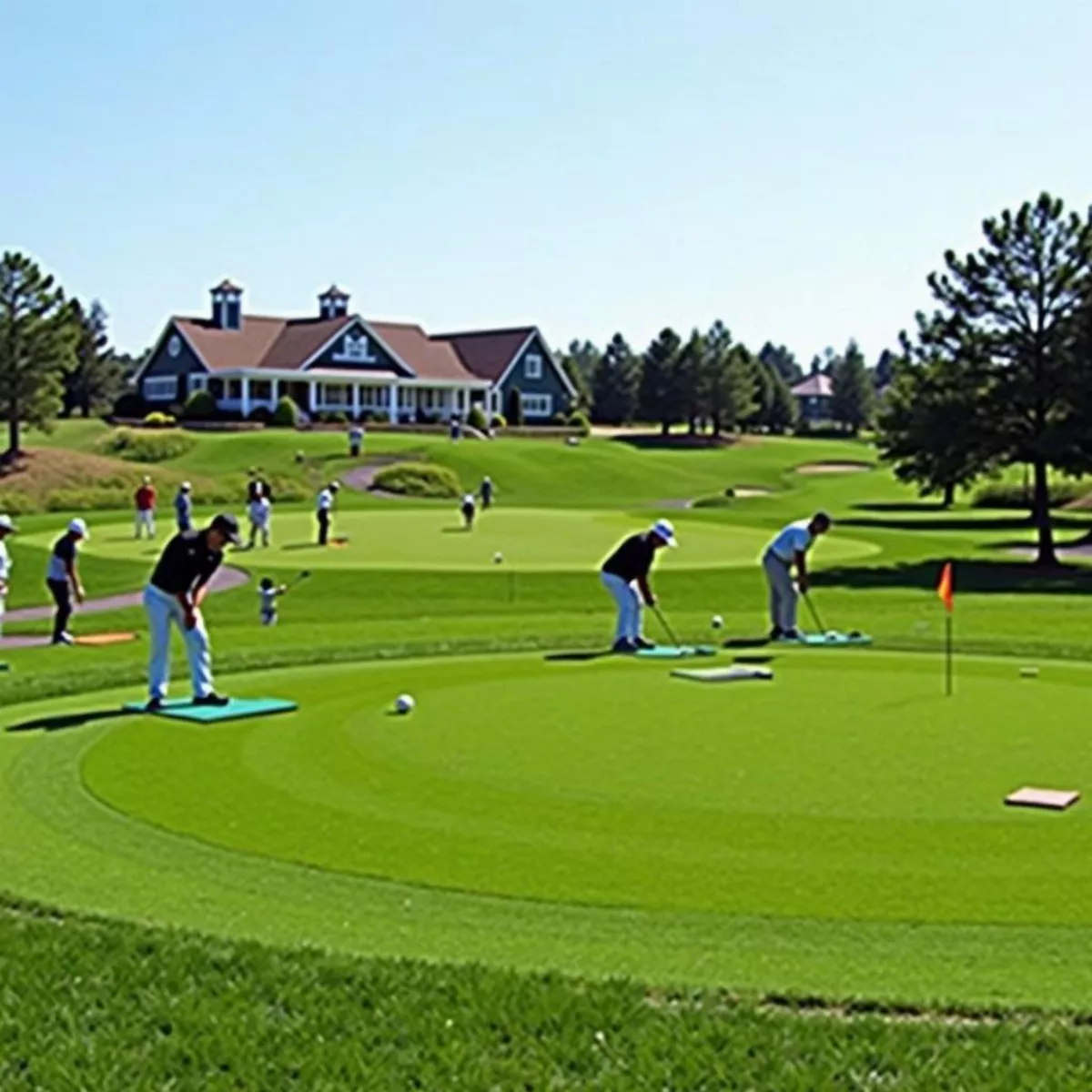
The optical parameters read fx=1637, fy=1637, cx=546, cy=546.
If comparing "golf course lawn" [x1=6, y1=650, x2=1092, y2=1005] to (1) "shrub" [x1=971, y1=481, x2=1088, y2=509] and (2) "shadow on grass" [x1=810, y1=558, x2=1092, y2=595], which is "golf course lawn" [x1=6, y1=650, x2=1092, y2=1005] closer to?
(2) "shadow on grass" [x1=810, y1=558, x2=1092, y2=595]

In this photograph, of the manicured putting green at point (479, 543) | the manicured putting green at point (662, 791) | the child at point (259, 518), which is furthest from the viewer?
the child at point (259, 518)

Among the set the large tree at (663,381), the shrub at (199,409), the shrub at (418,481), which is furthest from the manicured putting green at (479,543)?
the large tree at (663,381)

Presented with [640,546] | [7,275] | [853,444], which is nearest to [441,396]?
[853,444]

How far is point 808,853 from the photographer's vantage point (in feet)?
35.4

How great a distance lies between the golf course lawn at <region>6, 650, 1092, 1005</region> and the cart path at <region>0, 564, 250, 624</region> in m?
17.2

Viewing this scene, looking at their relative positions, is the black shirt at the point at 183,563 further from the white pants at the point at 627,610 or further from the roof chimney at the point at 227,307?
the roof chimney at the point at 227,307

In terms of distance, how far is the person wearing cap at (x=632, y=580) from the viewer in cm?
2261

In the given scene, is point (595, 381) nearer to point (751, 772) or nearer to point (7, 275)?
point (7, 275)

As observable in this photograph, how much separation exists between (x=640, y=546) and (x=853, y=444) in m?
116

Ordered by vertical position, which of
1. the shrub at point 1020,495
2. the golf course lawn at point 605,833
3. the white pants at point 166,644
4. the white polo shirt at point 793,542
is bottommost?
the shrub at point 1020,495

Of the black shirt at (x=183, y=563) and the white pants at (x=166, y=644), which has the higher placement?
the black shirt at (x=183, y=563)

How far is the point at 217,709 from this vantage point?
16.8 meters

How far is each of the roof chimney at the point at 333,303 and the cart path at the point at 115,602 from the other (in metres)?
85.8

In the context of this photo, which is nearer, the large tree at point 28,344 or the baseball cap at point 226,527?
the baseball cap at point 226,527
